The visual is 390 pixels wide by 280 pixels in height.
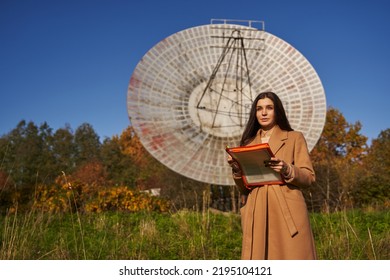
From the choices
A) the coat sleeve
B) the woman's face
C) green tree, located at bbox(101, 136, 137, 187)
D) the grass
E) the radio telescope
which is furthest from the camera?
green tree, located at bbox(101, 136, 137, 187)

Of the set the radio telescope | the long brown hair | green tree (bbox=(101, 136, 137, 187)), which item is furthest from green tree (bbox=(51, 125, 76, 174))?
the long brown hair

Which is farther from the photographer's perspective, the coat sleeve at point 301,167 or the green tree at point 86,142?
the green tree at point 86,142

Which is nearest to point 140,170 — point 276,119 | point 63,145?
point 63,145

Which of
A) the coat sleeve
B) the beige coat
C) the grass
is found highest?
the coat sleeve

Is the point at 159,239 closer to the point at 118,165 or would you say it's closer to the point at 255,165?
the point at 255,165

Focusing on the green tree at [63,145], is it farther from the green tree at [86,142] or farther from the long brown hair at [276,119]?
the long brown hair at [276,119]

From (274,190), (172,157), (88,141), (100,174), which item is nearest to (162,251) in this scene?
(274,190)

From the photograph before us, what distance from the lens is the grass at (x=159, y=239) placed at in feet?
17.0

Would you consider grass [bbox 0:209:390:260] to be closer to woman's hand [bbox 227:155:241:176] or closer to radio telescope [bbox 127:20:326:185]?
woman's hand [bbox 227:155:241:176]

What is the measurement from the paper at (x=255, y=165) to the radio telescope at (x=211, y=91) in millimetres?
7750

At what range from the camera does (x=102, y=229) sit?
7.85 m

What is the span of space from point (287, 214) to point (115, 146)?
1490 inches

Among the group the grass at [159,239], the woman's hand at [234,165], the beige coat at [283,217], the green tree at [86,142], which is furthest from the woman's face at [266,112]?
the green tree at [86,142]

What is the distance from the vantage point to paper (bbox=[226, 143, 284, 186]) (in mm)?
2629
